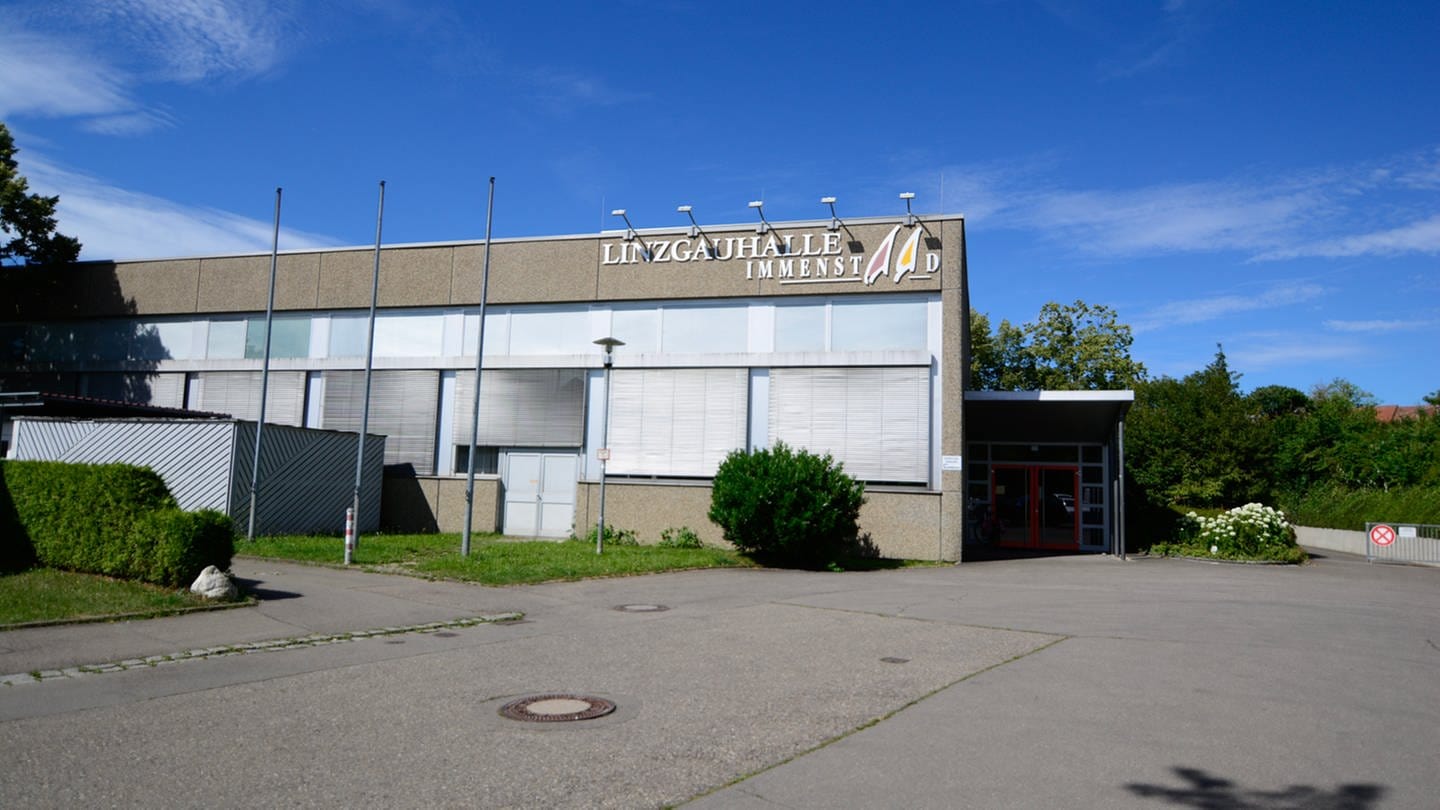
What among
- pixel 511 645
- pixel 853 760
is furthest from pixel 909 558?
pixel 853 760

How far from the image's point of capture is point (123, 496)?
12.5 meters

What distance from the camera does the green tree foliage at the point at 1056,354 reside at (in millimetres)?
51125

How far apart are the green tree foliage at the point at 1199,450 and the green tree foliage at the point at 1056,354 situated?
24.1 ft

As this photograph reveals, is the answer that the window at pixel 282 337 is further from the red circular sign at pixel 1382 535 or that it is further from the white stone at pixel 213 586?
the red circular sign at pixel 1382 535

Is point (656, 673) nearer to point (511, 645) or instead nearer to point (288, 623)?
point (511, 645)

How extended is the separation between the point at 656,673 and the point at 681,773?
2.91m

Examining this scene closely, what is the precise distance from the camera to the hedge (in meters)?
12.0

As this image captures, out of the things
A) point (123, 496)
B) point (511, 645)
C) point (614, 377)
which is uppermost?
point (614, 377)

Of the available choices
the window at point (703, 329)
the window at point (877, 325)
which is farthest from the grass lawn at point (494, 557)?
the window at point (877, 325)

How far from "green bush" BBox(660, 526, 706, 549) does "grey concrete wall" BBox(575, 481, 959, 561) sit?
0.12 m

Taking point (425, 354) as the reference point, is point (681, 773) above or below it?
below

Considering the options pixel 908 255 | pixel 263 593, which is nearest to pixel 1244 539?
pixel 908 255

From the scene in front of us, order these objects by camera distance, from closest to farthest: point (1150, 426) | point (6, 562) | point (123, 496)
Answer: point (123, 496), point (6, 562), point (1150, 426)

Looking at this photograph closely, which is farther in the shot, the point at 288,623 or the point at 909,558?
the point at 909,558
